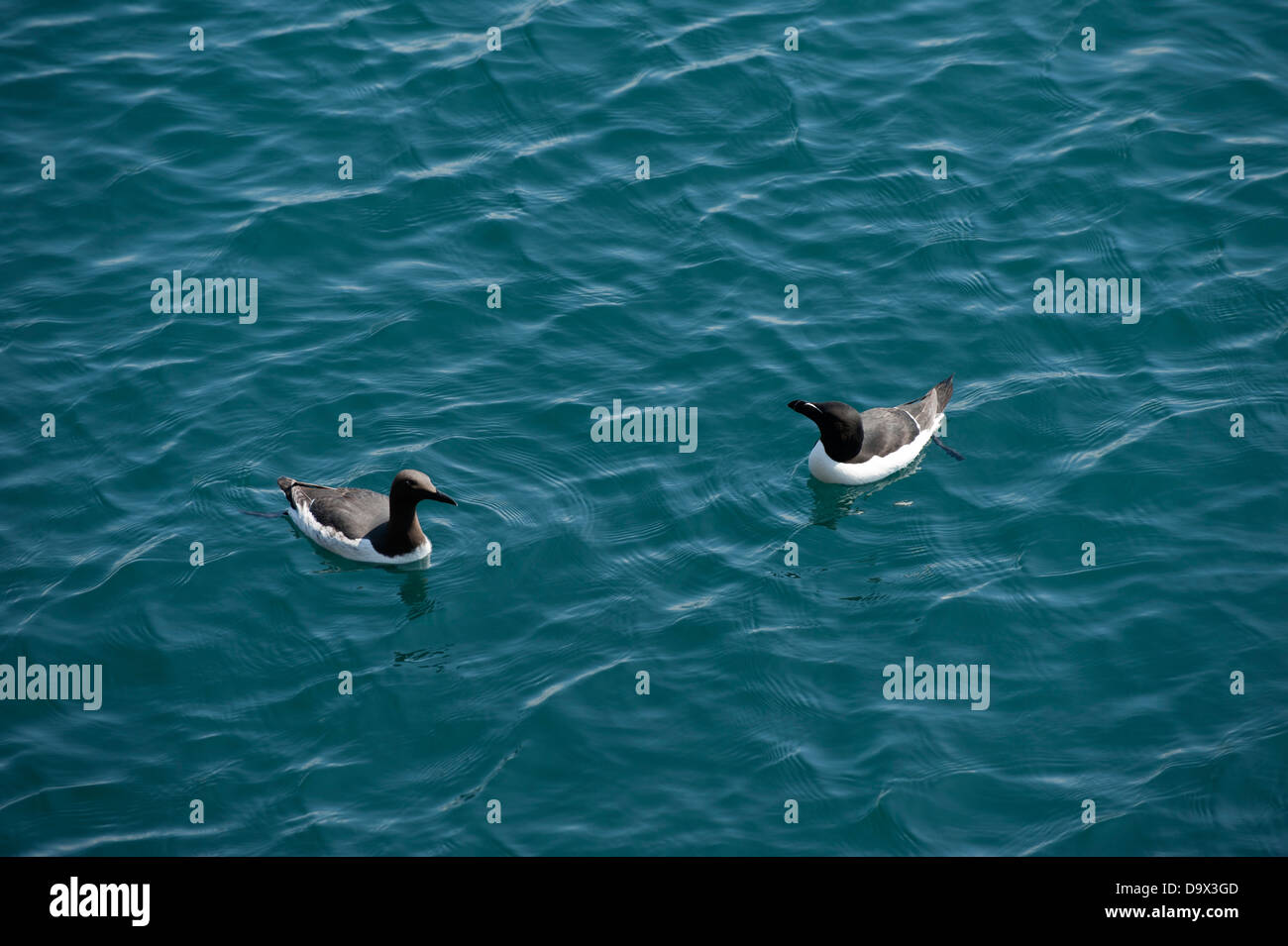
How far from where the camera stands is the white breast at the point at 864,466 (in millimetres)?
17438

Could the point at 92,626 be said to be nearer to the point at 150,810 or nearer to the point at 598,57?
the point at 150,810

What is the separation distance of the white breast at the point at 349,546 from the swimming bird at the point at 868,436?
4.78 m

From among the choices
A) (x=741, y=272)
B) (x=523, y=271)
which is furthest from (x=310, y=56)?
(x=741, y=272)

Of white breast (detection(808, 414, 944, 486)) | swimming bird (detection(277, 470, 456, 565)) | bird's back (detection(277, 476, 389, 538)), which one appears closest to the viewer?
swimming bird (detection(277, 470, 456, 565))

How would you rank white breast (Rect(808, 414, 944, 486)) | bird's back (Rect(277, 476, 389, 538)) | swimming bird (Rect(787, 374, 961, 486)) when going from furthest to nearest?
white breast (Rect(808, 414, 944, 486)), swimming bird (Rect(787, 374, 961, 486)), bird's back (Rect(277, 476, 389, 538))

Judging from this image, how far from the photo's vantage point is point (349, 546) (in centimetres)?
1664

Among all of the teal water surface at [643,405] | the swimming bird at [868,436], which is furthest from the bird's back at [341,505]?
the swimming bird at [868,436]

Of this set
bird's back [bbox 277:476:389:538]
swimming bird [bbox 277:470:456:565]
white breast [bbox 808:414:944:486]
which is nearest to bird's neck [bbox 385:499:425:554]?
swimming bird [bbox 277:470:456:565]

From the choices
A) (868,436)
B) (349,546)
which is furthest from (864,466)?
(349,546)

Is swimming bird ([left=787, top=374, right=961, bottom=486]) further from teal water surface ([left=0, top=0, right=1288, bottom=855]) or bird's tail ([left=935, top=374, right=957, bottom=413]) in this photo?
teal water surface ([left=0, top=0, right=1288, bottom=855])

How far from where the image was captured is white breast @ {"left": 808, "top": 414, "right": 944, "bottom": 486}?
57.2 feet

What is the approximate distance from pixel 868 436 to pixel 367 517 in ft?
19.7

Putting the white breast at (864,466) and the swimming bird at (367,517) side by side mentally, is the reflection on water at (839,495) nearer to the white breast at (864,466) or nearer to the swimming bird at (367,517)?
the white breast at (864,466)

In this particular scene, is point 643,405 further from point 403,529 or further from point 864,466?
point 403,529
